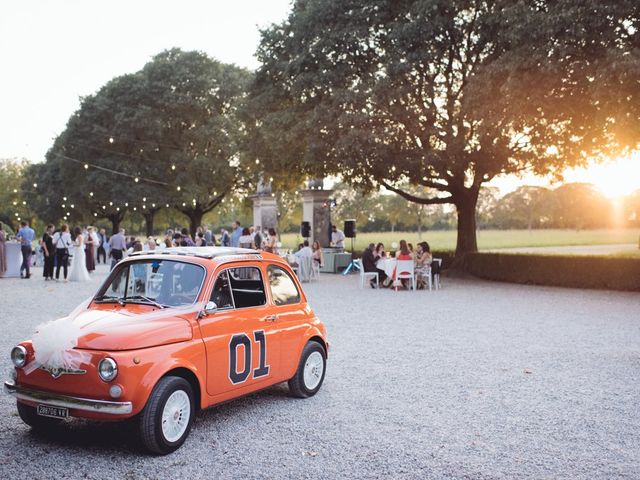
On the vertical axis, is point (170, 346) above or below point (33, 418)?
above

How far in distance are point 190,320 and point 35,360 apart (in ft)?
3.99

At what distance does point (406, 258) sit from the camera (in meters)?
18.5

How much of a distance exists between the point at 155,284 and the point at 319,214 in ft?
78.3

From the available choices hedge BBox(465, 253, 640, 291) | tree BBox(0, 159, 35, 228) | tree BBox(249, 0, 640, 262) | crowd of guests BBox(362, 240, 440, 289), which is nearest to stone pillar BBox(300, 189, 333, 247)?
tree BBox(249, 0, 640, 262)

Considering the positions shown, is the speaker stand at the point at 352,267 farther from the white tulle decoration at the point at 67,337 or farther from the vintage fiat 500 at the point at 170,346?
the white tulle decoration at the point at 67,337

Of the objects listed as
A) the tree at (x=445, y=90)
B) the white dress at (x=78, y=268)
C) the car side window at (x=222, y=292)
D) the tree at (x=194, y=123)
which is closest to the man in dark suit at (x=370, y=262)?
the tree at (x=445, y=90)

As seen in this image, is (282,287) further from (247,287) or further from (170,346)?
(170,346)

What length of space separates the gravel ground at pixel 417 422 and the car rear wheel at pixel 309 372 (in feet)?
0.42

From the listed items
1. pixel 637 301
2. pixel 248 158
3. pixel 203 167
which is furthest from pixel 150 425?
pixel 203 167

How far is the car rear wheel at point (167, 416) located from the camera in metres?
4.70

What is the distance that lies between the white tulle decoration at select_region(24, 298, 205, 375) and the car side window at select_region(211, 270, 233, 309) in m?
0.38

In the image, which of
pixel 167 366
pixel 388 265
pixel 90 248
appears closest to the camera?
pixel 167 366

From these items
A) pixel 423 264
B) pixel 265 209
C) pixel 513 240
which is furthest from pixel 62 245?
pixel 513 240

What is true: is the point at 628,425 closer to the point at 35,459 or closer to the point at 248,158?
the point at 35,459
